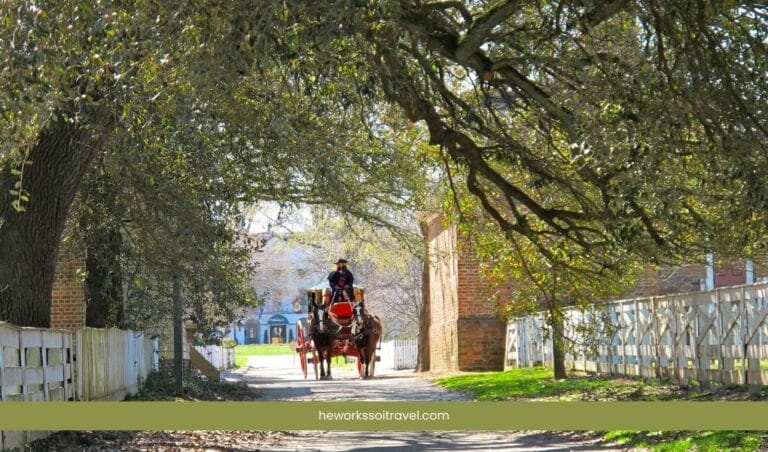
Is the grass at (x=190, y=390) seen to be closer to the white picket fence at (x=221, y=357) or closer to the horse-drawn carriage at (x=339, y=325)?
the horse-drawn carriage at (x=339, y=325)

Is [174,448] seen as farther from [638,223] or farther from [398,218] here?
[398,218]

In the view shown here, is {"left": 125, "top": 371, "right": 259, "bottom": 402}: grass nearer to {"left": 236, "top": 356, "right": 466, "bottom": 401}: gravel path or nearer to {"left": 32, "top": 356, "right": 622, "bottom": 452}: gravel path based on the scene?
{"left": 236, "top": 356, "right": 466, "bottom": 401}: gravel path

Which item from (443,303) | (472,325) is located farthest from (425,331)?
(472,325)

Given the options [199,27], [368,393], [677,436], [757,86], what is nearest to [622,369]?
[368,393]

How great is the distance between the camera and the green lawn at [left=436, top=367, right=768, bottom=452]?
12.1 m

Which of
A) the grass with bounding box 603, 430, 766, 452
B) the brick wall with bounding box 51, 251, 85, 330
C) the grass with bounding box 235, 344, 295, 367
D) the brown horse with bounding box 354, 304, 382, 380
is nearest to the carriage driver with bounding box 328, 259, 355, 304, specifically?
the brown horse with bounding box 354, 304, 382, 380

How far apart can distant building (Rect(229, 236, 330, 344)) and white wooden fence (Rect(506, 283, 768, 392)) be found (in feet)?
21.9

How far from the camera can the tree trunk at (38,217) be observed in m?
13.4

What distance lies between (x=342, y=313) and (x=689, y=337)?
37.9 feet

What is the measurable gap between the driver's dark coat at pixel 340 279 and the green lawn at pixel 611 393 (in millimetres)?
3349

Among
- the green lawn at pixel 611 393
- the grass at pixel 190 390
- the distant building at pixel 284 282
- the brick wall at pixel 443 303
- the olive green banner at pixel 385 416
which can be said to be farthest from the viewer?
the brick wall at pixel 443 303

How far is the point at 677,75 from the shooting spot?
12.1 m

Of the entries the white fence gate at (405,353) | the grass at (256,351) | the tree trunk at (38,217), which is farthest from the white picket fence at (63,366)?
the white fence gate at (405,353)

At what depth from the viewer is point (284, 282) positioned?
116 feet
